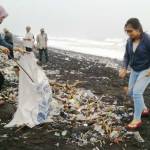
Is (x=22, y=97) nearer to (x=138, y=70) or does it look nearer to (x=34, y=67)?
(x=34, y=67)

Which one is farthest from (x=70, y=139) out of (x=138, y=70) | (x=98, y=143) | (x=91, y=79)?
(x=91, y=79)

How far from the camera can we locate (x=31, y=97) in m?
8.10

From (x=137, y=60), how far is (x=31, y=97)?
205 cm

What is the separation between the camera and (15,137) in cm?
738

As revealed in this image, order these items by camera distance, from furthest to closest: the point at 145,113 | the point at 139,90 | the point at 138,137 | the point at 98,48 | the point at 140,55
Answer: the point at 98,48, the point at 145,113, the point at 139,90, the point at 140,55, the point at 138,137

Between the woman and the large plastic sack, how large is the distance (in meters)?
1.48

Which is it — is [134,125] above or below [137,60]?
below

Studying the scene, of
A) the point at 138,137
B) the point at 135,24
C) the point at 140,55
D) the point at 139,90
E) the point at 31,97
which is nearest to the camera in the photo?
the point at 138,137

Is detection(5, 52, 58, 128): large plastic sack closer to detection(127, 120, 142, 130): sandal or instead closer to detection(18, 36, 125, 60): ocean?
detection(127, 120, 142, 130): sandal

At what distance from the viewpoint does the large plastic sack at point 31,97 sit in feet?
26.1

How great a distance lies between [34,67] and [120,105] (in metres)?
2.74

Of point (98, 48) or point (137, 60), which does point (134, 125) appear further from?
point (98, 48)

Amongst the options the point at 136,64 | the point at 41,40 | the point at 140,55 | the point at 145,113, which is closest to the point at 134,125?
the point at 145,113

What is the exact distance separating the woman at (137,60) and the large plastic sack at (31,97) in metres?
1.48
